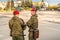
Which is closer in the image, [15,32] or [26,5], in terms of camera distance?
[15,32]

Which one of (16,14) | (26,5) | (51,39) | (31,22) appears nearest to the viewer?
(16,14)

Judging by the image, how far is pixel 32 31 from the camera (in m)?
8.76

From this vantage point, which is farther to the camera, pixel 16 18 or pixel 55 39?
pixel 55 39

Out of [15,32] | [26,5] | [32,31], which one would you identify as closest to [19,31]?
[15,32]

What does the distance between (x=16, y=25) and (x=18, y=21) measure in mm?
144

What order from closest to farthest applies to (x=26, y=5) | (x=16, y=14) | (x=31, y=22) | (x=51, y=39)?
(x=16, y=14) → (x=31, y=22) → (x=51, y=39) → (x=26, y=5)

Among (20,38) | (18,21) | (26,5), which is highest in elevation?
(18,21)

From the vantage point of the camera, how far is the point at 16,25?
8.13m

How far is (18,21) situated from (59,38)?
17.3ft

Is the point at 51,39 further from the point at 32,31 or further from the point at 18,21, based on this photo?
the point at 18,21

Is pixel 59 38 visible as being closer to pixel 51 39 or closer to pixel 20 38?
pixel 51 39

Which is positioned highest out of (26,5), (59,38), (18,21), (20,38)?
(18,21)

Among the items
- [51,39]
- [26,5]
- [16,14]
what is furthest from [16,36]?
[26,5]

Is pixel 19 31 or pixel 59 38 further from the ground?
pixel 19 31
